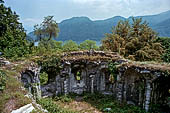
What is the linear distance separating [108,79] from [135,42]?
11.0 m

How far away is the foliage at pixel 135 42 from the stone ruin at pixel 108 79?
29.3 ft

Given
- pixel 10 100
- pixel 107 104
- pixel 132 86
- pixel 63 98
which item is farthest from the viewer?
pixel 63 98

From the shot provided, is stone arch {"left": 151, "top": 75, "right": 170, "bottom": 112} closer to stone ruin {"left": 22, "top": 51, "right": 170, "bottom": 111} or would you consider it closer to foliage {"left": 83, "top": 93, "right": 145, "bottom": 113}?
stone ruin {"left": 22, "top": 51, "right": 170, "bottom": 111}

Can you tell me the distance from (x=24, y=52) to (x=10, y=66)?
871cm

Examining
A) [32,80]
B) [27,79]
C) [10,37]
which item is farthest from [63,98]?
[10,37]

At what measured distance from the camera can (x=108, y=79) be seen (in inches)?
609

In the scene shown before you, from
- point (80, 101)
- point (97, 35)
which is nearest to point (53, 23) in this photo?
point (80, 101)

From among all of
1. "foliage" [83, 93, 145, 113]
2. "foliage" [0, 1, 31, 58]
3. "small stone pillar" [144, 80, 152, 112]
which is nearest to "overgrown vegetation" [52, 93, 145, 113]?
"foliage" [83, 93, 145, 113]

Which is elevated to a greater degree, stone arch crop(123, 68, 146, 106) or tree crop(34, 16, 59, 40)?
tree crop(34, 16, 59, 40)

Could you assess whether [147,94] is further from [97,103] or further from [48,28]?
[48,28]

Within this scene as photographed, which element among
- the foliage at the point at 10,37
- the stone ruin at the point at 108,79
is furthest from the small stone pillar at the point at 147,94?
the foliage at the point at 10,37

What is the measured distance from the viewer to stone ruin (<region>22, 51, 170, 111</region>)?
37.3 feet

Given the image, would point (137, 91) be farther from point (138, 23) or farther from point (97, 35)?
point (97, 35)

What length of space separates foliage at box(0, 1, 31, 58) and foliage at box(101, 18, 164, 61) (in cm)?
1377
